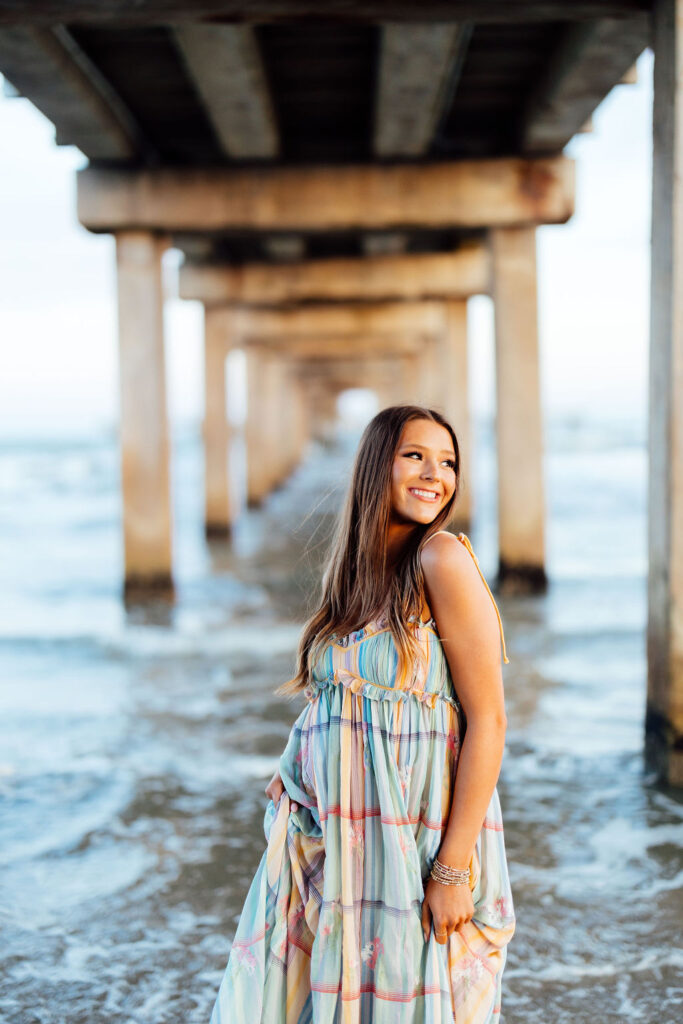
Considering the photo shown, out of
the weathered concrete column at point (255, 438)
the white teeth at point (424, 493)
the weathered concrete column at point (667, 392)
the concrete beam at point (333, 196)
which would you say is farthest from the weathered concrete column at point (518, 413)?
the weathered concrete column at point (255, 438)

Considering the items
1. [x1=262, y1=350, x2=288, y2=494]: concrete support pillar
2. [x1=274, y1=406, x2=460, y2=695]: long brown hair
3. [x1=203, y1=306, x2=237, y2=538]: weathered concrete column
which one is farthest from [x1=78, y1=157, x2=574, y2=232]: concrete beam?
[x1=262, y1=350, x2=288, y2=494]: concrete support pillar

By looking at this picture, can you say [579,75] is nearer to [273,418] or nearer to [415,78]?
[415,78]

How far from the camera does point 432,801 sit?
215 cm

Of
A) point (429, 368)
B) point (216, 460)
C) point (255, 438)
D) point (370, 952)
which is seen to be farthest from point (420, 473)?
point (429, 368)

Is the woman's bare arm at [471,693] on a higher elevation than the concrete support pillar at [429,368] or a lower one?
lower

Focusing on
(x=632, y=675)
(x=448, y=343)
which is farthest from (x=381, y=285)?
(x=632, y=675)

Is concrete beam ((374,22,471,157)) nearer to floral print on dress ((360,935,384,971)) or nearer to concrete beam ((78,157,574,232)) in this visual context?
concrete beam ((78,157,574,232))

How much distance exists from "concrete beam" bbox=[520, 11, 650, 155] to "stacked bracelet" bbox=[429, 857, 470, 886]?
546 centimetres

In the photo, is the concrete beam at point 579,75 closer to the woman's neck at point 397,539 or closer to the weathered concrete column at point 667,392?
the weathered concrete column at point 667,392

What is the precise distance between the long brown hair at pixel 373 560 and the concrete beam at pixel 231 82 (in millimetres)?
5393

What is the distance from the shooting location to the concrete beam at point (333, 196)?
32.2 ft

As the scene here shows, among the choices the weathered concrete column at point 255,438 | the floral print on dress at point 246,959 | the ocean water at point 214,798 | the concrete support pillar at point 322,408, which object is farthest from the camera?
the concrete support pillar at point 322,408

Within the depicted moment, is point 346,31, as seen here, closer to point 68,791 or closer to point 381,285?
point 68,791

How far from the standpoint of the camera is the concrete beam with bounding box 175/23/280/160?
6852 millimetres
